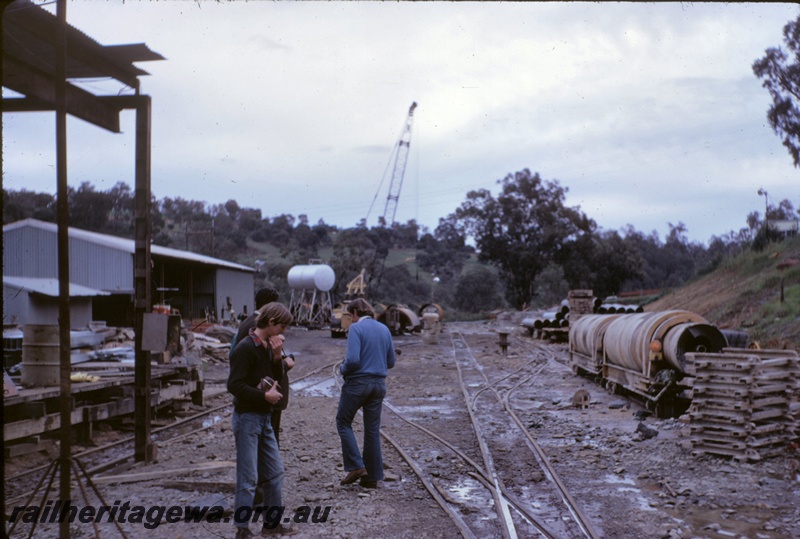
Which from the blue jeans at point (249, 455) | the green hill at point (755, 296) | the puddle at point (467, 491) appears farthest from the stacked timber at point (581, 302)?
the blue jeans at point (249, 455)

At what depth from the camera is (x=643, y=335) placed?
42.2 ft

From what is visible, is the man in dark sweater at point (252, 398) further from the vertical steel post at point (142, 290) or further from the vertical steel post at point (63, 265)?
the vertical steel post at point (142, 290)

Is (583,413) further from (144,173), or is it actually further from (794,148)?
(794,148)

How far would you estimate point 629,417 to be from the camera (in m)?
12.8

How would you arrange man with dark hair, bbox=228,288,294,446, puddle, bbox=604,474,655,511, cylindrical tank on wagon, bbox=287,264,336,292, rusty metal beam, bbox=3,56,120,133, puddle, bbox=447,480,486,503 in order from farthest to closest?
cylindrical tank on wagon, bbox=287,264,336,292 < rusty metal beam, bbox=3,56,120,133 < puddle, bbox=447,480,486,503 < puddle, bbox=604,474,655,511 < man with dark hair, bbox=228,288,294,446

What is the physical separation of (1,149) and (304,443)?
7.15 metres

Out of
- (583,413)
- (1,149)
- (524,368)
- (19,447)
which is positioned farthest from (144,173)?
(524,368)

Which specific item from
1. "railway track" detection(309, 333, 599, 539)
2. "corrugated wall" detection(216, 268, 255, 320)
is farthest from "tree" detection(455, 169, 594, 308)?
"railway track" detection(309, 333, 599, 539)

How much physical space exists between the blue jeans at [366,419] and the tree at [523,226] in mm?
58349

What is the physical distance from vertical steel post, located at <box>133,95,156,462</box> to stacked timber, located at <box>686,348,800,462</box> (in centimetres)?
725

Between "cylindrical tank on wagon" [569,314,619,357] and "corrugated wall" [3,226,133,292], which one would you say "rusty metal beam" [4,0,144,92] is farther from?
"corrugated wall" [3,226,133,292]

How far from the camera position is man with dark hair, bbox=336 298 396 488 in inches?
294

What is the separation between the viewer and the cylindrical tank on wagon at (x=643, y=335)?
1219cm

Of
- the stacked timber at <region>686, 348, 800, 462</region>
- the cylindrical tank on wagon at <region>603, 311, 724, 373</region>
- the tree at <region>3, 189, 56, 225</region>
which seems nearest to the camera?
the stacked timber at <region>686, 348, 800, 462</region>
